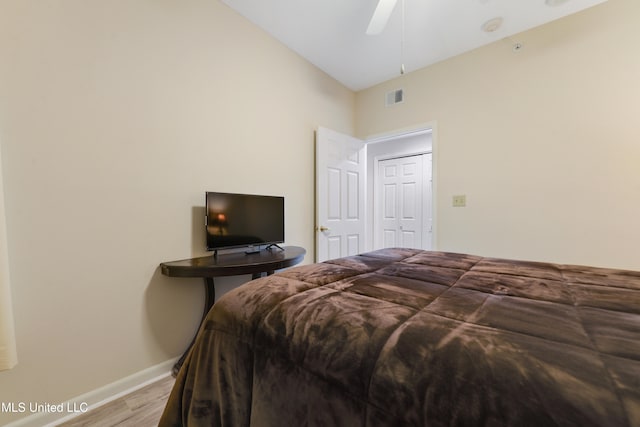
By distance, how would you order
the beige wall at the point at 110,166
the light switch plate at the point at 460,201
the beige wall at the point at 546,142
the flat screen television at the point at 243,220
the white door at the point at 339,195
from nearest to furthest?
1. the beige wall at the point at 110,166
2. the flat screen television at the point at 243,220
3. the beige wall at the point at 546,142
4. the light switch plate at the point at 460,201
5. the white door at the point at 339,195

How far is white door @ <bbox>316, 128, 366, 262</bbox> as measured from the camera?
9.65ft

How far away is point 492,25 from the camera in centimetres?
Answer: 233

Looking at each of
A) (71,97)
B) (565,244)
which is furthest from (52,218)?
(565,244)

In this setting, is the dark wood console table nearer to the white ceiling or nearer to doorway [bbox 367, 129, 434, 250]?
the white ceiling

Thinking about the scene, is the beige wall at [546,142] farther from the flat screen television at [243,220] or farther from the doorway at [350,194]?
the flat screen television at [243,220]

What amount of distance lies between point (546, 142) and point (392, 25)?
1761 millimetres

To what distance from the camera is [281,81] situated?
103 inches

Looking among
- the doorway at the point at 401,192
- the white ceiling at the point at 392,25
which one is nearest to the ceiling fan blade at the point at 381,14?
the white ceiling at the point at 392,25

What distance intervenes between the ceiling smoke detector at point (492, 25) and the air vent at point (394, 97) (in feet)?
3.23

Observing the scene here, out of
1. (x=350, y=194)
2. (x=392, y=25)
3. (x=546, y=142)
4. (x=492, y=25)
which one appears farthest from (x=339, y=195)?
(x=492, y=25)

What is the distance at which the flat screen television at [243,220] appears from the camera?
1.91 meters

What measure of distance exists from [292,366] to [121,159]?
1642 mm

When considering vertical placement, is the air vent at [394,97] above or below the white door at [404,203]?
above

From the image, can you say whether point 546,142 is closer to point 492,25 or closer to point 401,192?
point 492,25
